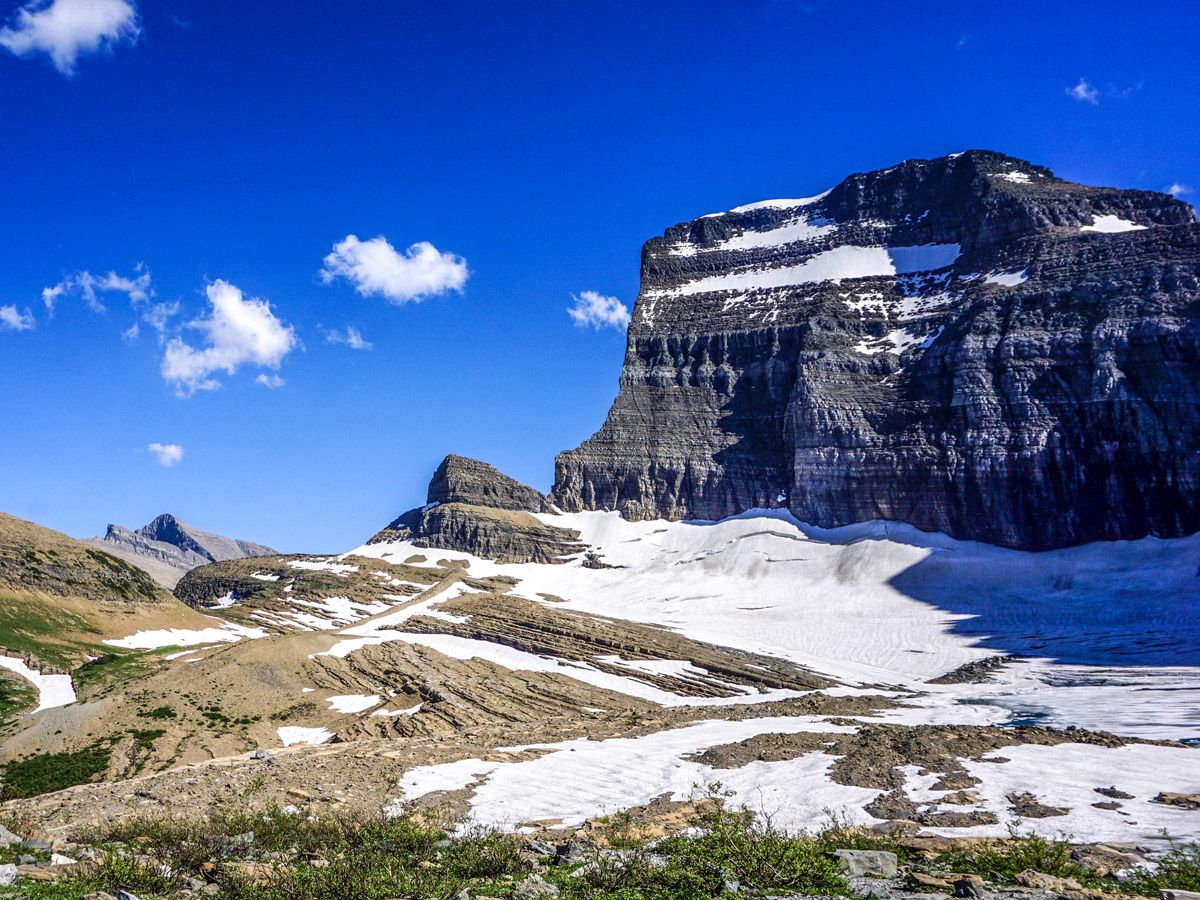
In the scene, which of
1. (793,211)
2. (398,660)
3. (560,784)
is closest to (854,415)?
(793,211)

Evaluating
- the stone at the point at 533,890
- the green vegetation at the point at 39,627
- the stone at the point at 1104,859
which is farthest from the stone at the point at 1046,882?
the green vegetation at the point at 39,627

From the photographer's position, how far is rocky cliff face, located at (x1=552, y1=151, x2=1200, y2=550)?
96.6 metres

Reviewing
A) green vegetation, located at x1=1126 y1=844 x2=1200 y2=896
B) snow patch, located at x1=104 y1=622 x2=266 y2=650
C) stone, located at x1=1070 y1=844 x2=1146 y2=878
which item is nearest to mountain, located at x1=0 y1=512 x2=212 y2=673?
snow patch, located at x1=104 y1=622 x2=266 y2=650

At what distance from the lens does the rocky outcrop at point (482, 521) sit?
12519 centimetres

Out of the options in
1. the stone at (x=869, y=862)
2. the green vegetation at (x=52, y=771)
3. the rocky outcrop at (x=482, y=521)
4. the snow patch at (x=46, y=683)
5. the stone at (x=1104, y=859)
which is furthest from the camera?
the rocky outcrop at (x=482, y=521)

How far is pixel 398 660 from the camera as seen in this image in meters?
46.5

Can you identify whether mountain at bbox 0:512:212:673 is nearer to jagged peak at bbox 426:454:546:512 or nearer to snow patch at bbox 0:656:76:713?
snow patch at bbox 0:656:76:713

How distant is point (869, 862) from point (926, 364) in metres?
116

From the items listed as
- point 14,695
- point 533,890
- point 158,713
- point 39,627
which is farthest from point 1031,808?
point 39,627

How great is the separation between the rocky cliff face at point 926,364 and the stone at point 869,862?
98.7m

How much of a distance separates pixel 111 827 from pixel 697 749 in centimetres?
1982

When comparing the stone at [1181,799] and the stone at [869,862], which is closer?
the stone at [869,862]

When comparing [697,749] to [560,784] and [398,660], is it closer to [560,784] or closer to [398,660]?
[560,784]

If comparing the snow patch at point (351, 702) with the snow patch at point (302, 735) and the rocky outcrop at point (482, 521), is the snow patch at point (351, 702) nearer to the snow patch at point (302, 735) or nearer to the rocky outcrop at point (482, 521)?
Answer: the snow patch at point (302, 735)
